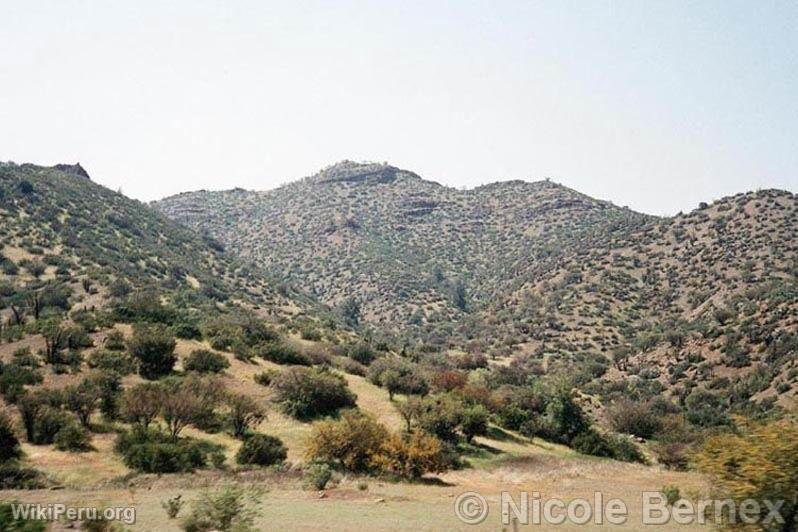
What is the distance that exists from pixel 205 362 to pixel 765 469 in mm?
31415

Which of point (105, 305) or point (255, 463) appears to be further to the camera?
point (105, 305)

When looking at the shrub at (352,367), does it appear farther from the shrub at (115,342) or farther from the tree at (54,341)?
the tree at (54,341)

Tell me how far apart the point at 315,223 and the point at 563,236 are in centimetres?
5607

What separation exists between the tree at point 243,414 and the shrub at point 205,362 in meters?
7.22

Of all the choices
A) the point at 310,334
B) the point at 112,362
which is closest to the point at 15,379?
the point at 112,362

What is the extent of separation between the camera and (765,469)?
10.2 m

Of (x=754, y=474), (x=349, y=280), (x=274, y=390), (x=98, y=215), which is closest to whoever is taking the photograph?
(x=754, y=474)

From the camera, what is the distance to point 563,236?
116125mm

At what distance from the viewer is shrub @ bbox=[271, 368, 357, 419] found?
31394 mm

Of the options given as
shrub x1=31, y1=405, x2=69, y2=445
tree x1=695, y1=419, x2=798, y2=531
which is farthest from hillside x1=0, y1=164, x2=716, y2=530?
tree x1=695, y1=419, x2=798, y2=531

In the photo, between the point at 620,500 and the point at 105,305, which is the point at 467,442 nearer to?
the point at 620,500

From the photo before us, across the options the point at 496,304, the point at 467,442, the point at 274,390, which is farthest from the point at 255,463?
the point at 496,304

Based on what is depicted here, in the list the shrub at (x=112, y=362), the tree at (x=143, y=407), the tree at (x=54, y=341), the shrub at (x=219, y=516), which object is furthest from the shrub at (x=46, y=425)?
the shrub at (x=219, y=516)

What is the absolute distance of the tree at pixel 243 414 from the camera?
90.3 ft
